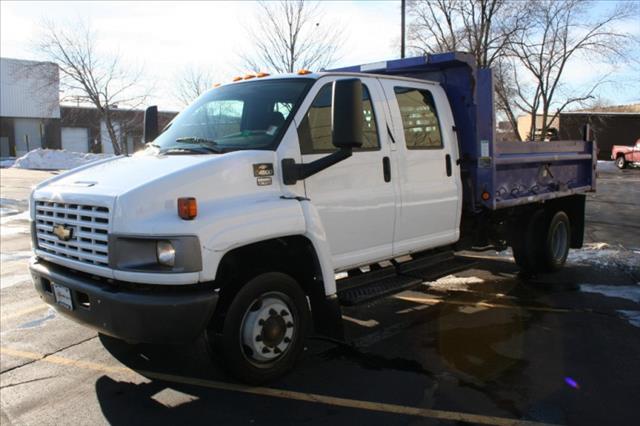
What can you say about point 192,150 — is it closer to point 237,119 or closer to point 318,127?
point 237,119

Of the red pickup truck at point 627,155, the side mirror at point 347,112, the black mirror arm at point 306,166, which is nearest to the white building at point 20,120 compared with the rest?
the red pickup truck at point 627,155

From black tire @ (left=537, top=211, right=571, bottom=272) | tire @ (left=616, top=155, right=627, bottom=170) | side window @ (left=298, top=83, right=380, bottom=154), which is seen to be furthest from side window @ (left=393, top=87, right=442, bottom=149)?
tire @ (left=616, top=155, right=627, bottom=170)

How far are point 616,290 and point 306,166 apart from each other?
15.5 ft

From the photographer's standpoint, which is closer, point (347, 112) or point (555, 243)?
point (347, 112)

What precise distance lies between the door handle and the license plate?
8.77 feet

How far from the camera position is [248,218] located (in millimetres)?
3711

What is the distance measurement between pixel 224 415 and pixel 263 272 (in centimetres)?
99

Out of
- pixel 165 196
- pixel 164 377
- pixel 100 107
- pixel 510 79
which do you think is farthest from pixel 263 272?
pixel 510 79

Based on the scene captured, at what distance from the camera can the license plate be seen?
3.81 m

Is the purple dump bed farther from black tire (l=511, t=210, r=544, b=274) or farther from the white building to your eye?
the white building

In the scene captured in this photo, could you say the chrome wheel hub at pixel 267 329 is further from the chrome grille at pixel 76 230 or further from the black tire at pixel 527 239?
the black tire at pixel 527 239

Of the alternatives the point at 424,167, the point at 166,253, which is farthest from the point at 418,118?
the point at 166,253

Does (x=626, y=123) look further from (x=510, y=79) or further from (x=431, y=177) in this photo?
(x=431, y=177)

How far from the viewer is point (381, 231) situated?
16.2 feet
